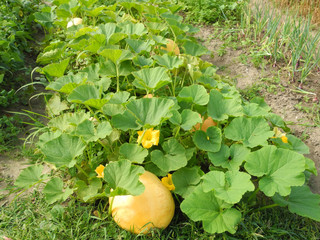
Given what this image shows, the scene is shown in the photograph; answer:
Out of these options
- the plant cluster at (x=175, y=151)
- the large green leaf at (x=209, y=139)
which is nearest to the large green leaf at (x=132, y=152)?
the plant cluster at (x=175, y=151)

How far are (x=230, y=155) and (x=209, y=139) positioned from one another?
160 mm

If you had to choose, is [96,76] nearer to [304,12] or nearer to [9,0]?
[9,0]

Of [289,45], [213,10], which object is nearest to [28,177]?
[289,45]

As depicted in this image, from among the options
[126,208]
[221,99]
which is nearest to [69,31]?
[221,99]

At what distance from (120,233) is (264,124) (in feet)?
3.49

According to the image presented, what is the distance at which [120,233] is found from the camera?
1817 millimetres

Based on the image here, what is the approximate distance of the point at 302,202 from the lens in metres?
1.86

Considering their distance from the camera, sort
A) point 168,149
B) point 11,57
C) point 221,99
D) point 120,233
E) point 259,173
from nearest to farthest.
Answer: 1. point 259,173
2. point 120,233
3. point 168,149
4. point 221,99
5. point 11,57

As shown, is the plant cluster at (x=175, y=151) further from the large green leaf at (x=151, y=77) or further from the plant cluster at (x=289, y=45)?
the plant cluster at (x=289, y=45)

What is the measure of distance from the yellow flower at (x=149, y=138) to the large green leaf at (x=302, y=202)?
30.2 inches

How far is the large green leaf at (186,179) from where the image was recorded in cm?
185

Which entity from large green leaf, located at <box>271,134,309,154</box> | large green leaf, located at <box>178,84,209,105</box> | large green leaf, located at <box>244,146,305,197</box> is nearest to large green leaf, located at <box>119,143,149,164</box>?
large green leaf, located at <box>178,84,209,105</box>

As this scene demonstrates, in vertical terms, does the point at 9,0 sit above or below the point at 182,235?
above

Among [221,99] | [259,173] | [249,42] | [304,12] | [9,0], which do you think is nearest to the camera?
[259,173]
